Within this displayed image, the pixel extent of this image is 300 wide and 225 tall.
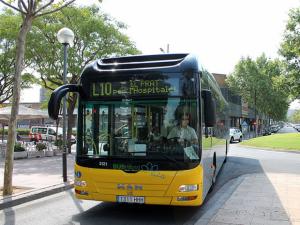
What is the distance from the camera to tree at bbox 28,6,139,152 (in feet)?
84.6

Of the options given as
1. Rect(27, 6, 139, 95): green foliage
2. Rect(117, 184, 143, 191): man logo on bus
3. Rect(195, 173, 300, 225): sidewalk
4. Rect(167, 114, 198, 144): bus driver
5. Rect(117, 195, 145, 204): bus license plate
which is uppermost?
Rect(27, 6, 139, 95): green foliage

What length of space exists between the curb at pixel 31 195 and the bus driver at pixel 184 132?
392cm

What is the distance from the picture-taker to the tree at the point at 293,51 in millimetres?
36969

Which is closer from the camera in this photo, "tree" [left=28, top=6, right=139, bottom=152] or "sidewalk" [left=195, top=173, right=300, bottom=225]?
"sidewalk" [left=195, top=173, right=300, bottom=225]

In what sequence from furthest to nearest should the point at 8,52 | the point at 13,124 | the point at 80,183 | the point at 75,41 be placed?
the point at 8,52, the point at 75,41, the point at 13,124, the point at 80,183

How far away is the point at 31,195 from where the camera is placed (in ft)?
33.7

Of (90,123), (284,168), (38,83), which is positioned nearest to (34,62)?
(38,83)

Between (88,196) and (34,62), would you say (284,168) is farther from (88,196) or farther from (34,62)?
(34,62)

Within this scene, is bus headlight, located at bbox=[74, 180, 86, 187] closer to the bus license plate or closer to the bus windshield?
the bus windshield

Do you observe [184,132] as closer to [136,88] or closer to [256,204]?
[136,88]

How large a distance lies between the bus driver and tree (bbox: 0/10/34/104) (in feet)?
66.4

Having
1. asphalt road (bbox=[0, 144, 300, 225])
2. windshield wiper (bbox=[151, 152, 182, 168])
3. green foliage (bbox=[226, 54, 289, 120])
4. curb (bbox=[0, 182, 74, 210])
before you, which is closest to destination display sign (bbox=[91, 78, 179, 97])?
windshield wiper (bbox=[151, 152, 182, 168])

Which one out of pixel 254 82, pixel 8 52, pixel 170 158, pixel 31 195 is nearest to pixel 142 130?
pixel 170 158

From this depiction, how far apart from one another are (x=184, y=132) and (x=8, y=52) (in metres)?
27.0
